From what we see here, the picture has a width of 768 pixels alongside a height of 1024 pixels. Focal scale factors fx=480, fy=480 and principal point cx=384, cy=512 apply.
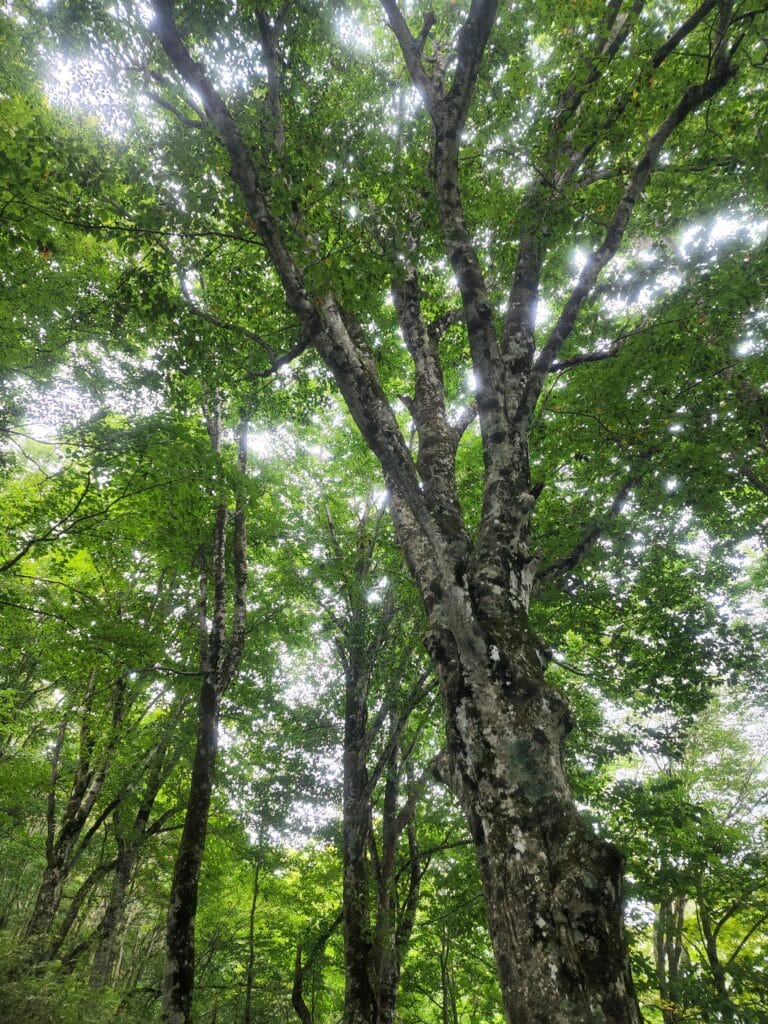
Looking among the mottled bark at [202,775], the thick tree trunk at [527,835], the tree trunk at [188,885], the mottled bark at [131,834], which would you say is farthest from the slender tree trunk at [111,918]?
the thick tree trunk at [527,835]

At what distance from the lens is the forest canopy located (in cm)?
379

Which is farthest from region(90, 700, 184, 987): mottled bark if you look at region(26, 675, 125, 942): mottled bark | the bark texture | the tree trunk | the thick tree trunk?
the thick tree trunk

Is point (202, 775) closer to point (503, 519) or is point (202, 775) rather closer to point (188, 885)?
point (188, 885)

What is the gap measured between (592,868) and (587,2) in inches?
290

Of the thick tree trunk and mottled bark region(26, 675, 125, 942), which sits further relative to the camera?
mottled bark region(26, 675, 125, 942)

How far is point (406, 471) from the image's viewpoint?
3.85m

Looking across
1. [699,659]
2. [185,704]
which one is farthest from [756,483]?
[185,704]

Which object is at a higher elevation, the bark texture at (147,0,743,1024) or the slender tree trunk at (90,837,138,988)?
the bark texture at (147,0,743,1024)

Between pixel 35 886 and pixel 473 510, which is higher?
pixel 473 510

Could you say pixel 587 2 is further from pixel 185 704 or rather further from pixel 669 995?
pixel 185 704

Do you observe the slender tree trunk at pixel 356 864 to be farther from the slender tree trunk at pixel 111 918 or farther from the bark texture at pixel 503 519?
the slender tree trunk at pixel 111 918

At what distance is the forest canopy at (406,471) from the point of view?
379 cm

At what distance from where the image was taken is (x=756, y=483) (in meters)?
7.88

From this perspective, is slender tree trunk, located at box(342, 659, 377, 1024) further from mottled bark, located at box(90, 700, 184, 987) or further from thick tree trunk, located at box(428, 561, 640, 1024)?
thick tree trunk, located at box(428, 561, 640, 1024)
